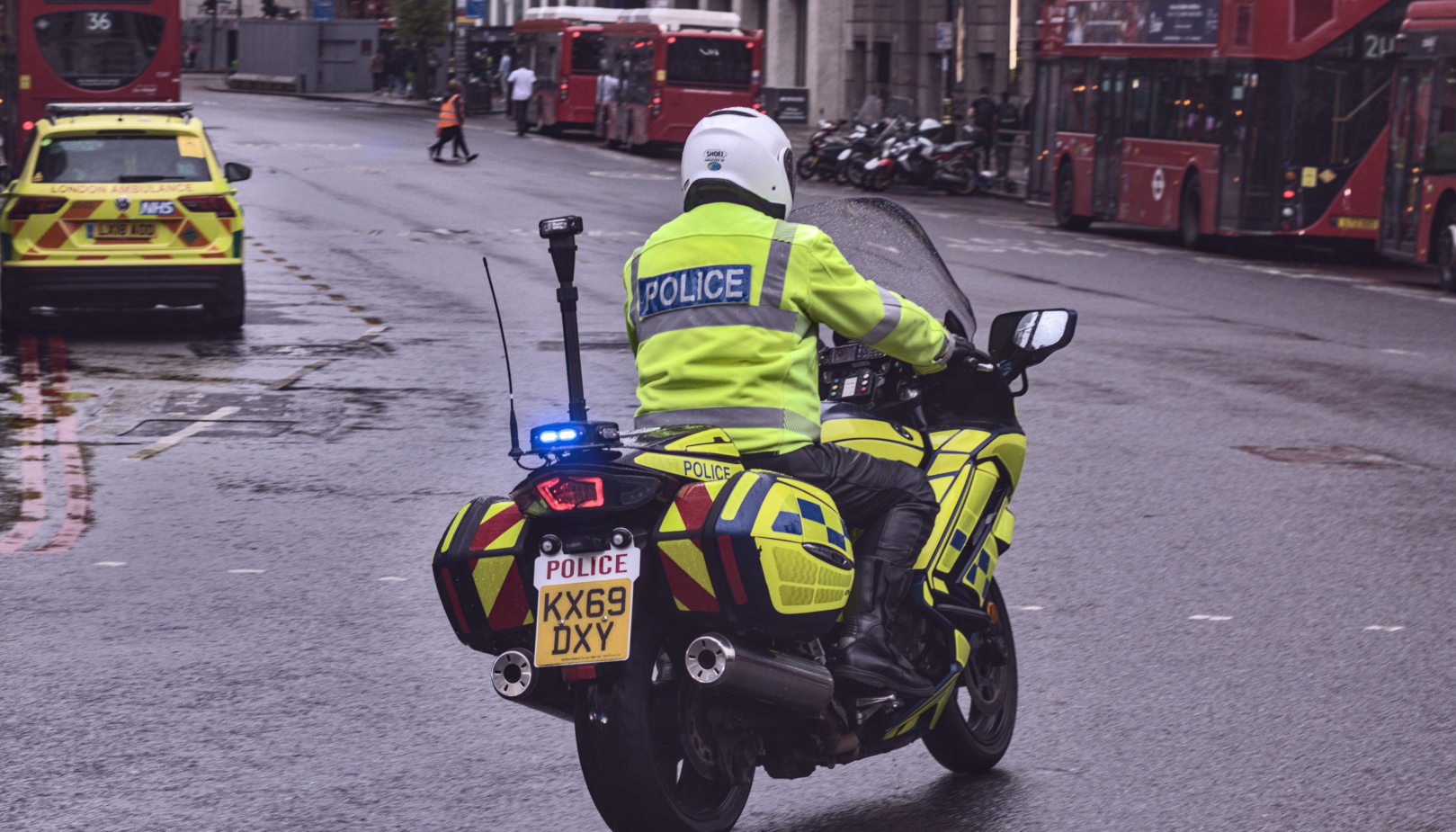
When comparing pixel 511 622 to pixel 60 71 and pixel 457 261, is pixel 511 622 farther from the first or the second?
pixel 60 71

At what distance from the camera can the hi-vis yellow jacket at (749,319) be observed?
452 cm

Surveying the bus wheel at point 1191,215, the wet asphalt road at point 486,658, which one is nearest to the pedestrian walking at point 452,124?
the bus wheel at point 1191,215

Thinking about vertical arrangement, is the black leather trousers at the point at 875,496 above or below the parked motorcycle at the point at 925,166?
above

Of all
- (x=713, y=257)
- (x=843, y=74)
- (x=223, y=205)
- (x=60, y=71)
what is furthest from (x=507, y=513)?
(x=843, y=74)

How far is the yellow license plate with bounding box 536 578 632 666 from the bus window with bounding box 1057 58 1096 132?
26.5 metres

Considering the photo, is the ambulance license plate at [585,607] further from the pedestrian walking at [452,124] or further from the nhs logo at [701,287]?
the pedestrian walking at [452,124]

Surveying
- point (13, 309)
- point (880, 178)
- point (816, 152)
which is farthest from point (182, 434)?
point (816, 152)

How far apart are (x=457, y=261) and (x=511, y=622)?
55.0 ft

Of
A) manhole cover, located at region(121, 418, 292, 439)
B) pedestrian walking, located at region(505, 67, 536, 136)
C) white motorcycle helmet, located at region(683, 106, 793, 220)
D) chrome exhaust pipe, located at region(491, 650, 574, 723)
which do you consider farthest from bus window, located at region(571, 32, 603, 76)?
chrome exhaust pipe, located at region(491, 650, 574, 723)

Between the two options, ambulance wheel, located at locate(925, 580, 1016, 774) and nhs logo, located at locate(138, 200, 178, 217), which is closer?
ambulance wheel, located at locate(925, 580, 1016, 774)

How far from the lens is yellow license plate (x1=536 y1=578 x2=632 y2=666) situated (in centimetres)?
406

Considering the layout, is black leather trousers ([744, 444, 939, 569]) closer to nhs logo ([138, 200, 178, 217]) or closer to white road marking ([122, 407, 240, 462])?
white road marking ([122, 407, 240, 462])

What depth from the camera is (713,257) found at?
15.0ft

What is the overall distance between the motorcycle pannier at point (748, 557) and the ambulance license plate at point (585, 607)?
112 millimetres
